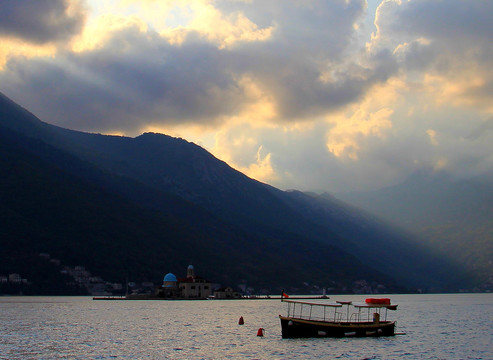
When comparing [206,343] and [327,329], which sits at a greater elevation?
[327,329]

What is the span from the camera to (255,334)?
127625 millimetres

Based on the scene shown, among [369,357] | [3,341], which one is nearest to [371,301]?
[369,357]

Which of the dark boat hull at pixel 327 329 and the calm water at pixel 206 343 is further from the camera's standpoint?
the dark boat hull at pixel 327 329

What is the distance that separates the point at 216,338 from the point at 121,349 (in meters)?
23.9

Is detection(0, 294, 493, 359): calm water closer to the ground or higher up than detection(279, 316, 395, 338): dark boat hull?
closer to the ground

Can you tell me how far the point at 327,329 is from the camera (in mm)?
119688

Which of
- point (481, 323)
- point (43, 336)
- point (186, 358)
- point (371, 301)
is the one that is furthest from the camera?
point (481, 323)

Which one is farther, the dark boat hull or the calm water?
the dark boat hull

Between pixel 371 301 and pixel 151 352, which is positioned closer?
pixel 151 352

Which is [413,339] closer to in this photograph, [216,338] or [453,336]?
[453,336]

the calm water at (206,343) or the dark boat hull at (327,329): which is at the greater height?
the dark boat hull at (327,329)

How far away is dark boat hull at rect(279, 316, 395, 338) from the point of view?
117312 millimetres

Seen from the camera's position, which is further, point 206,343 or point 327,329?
point 327,329

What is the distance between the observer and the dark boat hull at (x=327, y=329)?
385 ft
